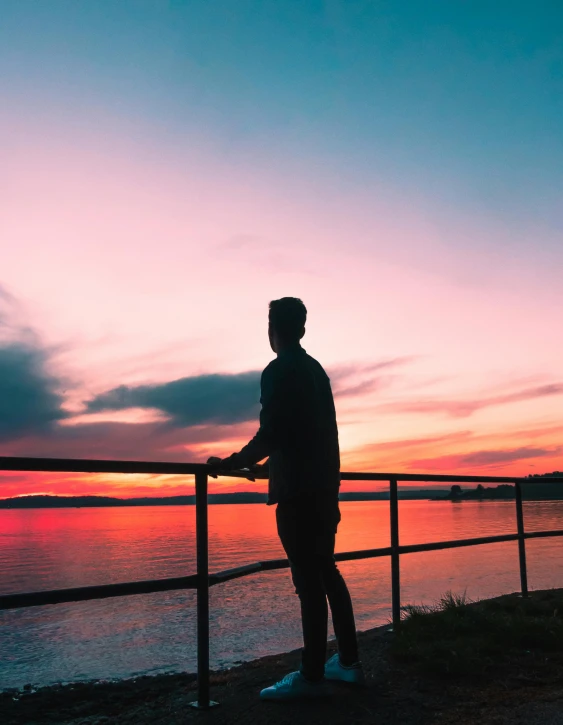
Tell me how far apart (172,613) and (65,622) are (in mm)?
1303

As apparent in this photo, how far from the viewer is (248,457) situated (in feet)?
9.68

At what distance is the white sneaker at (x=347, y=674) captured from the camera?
3.23m

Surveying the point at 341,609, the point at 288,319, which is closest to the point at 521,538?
the point at 341,609

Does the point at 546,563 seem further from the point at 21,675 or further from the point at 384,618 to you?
the point at 21,675

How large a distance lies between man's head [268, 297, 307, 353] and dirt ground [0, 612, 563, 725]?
1700 millimetres

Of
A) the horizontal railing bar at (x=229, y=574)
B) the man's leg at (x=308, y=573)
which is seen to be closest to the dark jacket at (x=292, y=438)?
the man's leg at (x=308, y=573)

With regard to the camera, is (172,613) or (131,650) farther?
(172,613)

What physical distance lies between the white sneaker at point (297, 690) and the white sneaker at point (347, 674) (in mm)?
202

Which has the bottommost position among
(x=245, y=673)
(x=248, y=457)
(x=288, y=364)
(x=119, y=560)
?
(x=119, y=560)

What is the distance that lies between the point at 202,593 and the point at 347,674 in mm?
826

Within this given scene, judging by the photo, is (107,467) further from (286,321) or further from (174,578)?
(286,321)

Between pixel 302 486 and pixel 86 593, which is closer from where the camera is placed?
pixel 86 593

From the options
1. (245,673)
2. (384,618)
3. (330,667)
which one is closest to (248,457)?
(330,667)

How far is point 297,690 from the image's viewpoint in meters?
3.02
